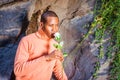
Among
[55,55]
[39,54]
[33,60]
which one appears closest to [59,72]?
[39,54]

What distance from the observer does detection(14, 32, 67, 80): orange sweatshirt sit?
405 cm

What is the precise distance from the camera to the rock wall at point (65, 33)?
5.84 m

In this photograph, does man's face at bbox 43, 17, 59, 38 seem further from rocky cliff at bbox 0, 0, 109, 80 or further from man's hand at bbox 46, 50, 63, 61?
rocky cliff at bbox 0, 0, 109, 80

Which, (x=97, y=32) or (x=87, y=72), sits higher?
(x=97, y=32)

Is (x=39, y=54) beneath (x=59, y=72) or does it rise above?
above

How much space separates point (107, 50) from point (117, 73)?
394 millimetres

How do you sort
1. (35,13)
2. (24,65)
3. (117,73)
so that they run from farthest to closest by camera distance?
(35,13) < (117,73) < (24,65)

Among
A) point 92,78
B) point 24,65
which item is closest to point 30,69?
point 24,65

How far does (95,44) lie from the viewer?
19.0ft

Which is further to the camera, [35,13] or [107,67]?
[35,13]

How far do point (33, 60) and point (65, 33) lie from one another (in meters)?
2.02

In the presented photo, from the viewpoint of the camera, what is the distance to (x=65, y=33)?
6.05m

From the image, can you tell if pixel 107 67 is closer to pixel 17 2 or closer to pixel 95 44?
pixel 95 44

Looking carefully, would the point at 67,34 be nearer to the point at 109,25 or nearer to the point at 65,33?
the point at 65,33
